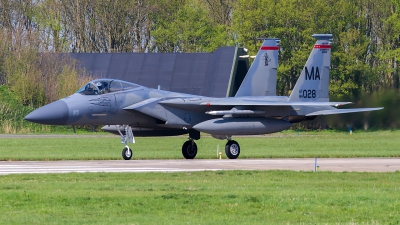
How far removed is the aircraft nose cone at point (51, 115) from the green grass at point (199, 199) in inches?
231

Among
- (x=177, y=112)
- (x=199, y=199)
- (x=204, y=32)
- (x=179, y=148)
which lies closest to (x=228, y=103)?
(x=177, y=112)

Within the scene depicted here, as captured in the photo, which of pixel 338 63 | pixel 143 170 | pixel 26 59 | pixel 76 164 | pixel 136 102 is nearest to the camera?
pixel 143 170

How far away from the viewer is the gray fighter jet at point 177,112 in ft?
77.5

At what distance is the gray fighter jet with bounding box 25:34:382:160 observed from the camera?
23.6 metres

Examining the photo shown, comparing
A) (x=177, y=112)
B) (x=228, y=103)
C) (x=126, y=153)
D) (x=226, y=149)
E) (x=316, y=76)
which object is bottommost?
(x=126, y=153)

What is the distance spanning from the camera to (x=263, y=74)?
2816 cm

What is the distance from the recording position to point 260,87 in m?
28.1

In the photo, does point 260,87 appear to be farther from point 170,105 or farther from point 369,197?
point 369,197

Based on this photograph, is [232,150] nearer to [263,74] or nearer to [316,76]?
[263,74]

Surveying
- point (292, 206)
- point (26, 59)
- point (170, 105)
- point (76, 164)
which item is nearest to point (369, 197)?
point (292, 206)

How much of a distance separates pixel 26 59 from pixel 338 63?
901 inches

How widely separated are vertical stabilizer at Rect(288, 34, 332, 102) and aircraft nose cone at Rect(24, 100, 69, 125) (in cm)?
849

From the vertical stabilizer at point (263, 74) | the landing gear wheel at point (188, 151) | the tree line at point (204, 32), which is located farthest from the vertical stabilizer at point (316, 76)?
the tree line at point (204, 32)

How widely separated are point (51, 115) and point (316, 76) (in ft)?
32.2
